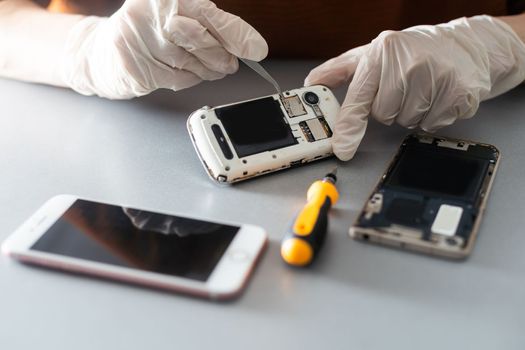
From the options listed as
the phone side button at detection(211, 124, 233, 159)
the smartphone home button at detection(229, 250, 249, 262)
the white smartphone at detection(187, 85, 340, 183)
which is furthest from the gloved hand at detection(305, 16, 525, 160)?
the smartphone home button at detection(229, 250, 249, 262)

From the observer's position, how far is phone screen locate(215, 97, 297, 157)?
92 cm

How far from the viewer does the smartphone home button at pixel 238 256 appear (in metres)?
0.74

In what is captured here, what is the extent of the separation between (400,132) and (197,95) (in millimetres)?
368

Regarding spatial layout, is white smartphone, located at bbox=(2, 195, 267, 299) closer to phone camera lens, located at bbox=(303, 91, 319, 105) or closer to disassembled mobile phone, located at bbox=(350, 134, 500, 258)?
disassembled mobile phone, located at bbox=(350, 134, 500, 258)

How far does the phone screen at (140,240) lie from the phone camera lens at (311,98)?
0.95 feet

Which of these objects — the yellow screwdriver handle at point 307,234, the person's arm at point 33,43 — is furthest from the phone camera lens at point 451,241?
the person's arm at point 33,43

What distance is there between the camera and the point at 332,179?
0.88 m

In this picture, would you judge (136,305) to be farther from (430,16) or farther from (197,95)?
(430,16)

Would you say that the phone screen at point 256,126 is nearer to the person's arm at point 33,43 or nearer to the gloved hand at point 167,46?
the gloved hand at point 167,46

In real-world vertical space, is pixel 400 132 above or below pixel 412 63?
below

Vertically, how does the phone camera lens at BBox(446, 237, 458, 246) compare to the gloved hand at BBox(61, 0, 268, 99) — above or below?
below

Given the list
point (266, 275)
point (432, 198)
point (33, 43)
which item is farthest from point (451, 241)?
point (33, 43)

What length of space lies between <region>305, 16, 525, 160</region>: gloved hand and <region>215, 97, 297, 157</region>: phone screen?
8 centimetres

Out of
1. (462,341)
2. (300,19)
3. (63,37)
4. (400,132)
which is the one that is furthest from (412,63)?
(63,37)
